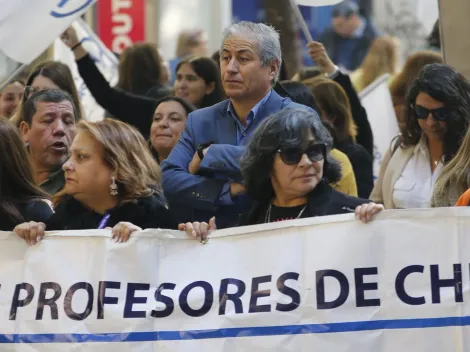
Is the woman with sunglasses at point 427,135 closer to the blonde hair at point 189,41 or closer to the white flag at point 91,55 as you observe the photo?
the white flag at point 91,55

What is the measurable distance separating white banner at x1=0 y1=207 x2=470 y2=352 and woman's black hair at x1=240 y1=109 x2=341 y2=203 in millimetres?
288

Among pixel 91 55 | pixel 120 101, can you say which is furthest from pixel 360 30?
pixel 120 101

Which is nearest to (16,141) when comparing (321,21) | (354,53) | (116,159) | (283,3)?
(116,159)

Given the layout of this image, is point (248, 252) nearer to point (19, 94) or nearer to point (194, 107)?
point (194, 107)

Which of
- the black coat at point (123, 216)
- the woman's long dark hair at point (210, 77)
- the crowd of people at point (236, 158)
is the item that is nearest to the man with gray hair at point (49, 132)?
the crowd of people at point (236, 158)

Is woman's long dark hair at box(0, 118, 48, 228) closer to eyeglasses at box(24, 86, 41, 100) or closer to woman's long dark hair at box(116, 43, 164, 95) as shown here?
eyeglasses at box(24, 86, 41, 100)

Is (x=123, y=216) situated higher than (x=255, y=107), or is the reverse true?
(x=255, y=107)

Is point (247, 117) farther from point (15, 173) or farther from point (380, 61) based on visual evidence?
point (380, 61)

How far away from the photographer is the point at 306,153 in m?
6.65

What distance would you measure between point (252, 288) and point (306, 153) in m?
0.63

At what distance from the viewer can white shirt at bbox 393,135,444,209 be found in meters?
7.94

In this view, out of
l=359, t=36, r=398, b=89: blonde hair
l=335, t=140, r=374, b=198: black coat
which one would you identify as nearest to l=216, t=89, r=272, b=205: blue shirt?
l=335, t=140, r=374, b=198: black coat

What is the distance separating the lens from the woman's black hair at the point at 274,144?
6676mm

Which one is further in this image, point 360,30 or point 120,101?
point 360,30
